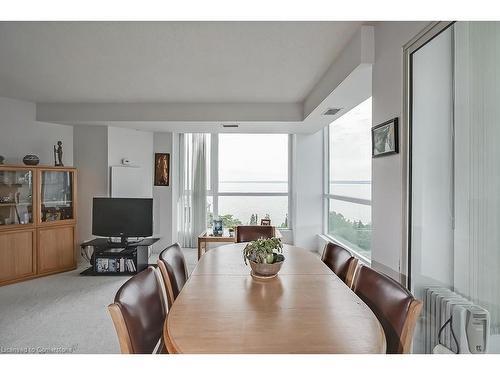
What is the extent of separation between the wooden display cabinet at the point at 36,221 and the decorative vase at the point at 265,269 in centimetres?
354

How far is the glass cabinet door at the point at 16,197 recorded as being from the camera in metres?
3.71

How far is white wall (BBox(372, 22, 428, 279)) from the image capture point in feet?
6.04

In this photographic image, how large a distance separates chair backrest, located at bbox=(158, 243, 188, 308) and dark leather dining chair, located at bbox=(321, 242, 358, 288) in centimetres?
110

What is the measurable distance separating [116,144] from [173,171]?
3.54 feet

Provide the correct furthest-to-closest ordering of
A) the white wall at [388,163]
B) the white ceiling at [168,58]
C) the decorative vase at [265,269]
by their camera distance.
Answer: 1. the white ceiling at [168,58]
2. the white wall at [388,163]
3. the decorative vase at [265,269]

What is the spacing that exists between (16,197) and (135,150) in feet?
5.88

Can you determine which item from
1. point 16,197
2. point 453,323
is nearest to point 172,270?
point 453,323

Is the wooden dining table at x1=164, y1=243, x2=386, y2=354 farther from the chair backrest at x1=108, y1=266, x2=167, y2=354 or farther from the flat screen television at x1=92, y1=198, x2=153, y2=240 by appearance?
the flat screen television at x1=92, y1=198, x2=153, y2=240

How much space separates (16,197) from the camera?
379 centimetres

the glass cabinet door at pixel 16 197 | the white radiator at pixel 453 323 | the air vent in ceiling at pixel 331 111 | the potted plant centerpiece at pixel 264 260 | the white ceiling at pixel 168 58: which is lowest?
the white radiator at pixel 453 323

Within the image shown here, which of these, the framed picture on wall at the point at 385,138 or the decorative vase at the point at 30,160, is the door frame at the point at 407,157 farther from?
the decorative vase at the point at 30,160

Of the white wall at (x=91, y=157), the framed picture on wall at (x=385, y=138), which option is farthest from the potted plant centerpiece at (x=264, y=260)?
the white wall at (x=91, y=157)
